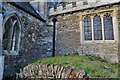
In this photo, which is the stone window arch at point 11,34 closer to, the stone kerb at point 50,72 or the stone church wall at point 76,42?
the stone kerb at point 50,72

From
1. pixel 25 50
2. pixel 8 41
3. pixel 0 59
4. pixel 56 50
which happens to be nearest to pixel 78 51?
pixel 56 50

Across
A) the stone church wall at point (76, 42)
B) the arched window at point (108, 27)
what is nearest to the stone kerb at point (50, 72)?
the stone church wall at point (76, 42)

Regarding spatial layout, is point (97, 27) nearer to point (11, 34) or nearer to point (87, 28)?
point (87, 28)

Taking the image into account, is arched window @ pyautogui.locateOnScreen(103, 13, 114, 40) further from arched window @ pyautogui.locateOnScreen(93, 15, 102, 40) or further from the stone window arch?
the stone window arch

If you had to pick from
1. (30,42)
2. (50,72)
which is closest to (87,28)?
(30,42)

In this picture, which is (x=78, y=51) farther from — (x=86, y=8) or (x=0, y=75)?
(x=0, y=75)

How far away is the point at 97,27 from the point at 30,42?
12.8 ft

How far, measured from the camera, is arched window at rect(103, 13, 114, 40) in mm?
8662

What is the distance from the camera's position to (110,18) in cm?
877

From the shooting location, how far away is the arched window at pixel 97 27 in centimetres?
898

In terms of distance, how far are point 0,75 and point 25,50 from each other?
2.47 meters

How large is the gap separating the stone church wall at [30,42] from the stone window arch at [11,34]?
231mm

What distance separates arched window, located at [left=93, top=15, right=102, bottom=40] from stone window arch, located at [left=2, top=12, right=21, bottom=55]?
4206mm

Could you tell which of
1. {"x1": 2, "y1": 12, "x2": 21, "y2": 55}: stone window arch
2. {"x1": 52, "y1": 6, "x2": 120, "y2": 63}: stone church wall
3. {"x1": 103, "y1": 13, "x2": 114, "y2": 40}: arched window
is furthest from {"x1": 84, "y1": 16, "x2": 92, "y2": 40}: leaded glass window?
{"x1": 2, "y1": 12, "x2": 21, "y2": 55}: stone window arch
